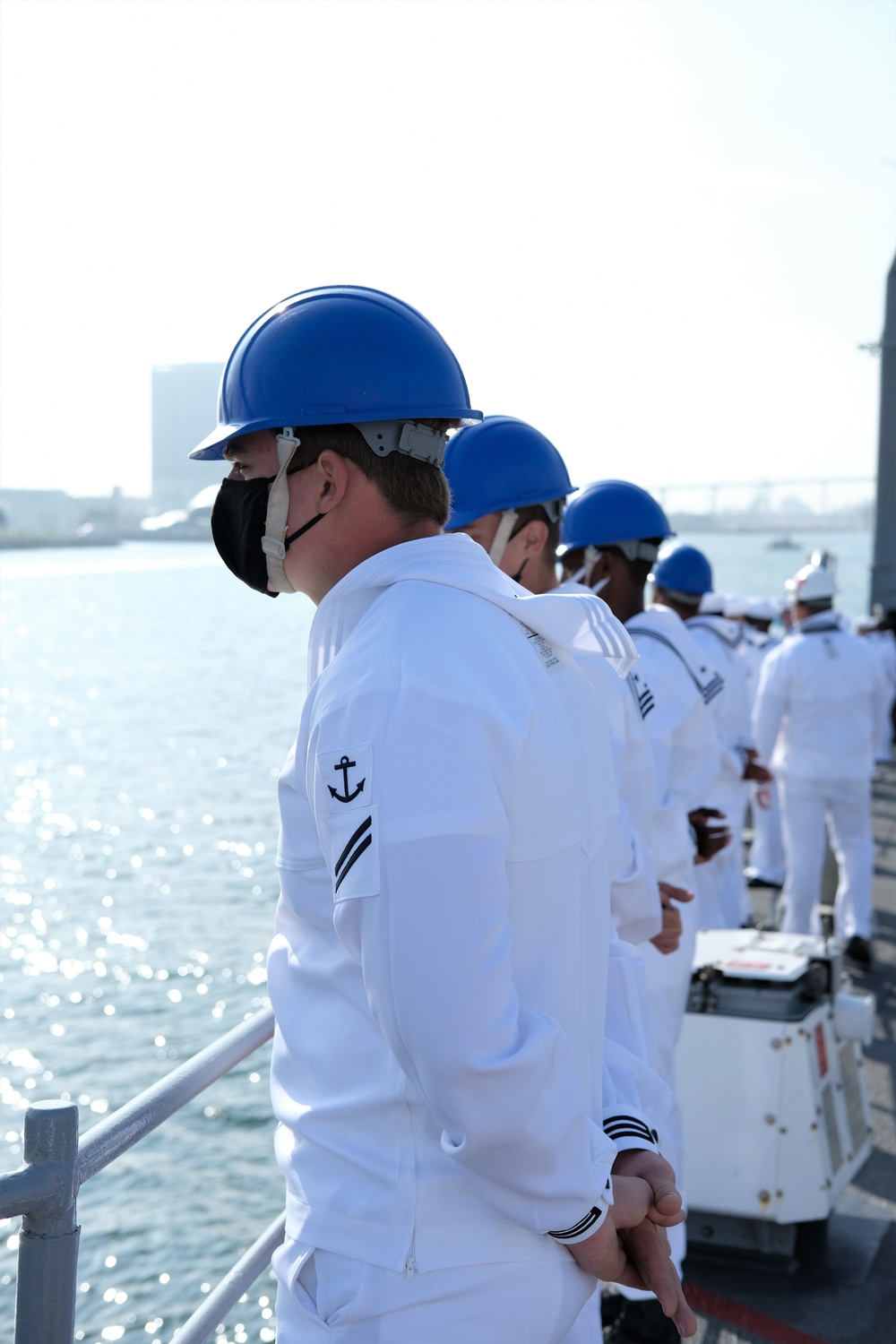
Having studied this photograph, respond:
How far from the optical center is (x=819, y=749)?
8.04 m

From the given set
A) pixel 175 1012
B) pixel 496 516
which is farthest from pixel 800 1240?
pixel 175 1012

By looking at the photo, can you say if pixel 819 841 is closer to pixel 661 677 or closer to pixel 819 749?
pixel 819 749

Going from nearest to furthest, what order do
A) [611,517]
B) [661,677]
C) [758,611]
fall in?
[661,677] < [611,517] < [758,611]

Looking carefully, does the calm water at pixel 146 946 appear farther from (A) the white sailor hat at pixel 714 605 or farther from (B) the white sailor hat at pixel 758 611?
(B) the white sailor hat at pixel 758 611

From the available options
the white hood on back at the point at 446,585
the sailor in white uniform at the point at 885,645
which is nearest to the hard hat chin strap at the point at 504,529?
the white hood on back at the point at 446,585

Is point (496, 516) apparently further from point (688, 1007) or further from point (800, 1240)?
point (800, 1240)

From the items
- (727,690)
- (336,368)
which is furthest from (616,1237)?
(727,690)

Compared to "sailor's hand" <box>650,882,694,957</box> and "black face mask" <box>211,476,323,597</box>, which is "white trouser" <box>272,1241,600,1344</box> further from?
"sailor's hand" <box>650,882,694,957</box>

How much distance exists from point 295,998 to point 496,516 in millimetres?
1941

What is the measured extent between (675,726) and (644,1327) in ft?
5.50

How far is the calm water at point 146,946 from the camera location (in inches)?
243

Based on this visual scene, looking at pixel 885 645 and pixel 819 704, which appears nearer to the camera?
pixel 819 704

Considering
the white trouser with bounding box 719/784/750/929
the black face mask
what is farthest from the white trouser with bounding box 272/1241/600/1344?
the white trouser with bounding box 719/784/750/929

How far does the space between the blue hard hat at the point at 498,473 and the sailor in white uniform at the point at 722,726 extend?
10.5 ft
